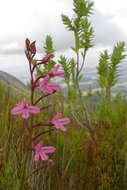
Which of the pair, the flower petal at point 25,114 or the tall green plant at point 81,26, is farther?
the tall green plant at point 81,26

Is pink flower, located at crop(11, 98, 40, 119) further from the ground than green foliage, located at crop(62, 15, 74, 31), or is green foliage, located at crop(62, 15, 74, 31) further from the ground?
green foliage, located at crop(62, 15, 74, 31)

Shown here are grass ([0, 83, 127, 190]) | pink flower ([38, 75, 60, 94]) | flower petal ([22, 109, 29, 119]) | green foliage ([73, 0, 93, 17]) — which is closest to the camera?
flower petal ([22, 109, 29, 119])

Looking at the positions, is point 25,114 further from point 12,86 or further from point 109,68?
point 12,86

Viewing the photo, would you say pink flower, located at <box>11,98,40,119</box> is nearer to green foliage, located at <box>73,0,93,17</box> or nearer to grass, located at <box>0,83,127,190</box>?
grass, located at <box>0,83,127,190</box>

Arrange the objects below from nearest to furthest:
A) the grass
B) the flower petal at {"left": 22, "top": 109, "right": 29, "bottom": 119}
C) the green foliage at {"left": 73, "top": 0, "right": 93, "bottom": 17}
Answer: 1. the flower petal at {"left": 22, "top": 109, "right": 29, "bottom": 119}
2. the grass
3. the green foliage at {"left": 73, "top": 0, "right": 93, "bottom": 17}

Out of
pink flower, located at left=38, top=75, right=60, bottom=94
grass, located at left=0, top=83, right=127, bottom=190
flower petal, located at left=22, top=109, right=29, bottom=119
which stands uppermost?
pink flower, located at left=38, top=75, right=60, bottom=94

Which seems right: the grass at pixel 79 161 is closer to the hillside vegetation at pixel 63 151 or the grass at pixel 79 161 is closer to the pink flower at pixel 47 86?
the hillside vegetation at pixel 63 151

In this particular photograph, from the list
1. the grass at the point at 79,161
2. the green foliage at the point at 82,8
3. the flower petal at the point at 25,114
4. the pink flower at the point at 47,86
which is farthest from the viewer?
the green foliage at the point at 82,8

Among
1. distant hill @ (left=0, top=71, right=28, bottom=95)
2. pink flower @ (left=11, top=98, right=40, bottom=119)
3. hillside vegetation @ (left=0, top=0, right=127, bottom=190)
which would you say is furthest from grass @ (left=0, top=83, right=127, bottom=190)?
distant hill @ (left=0, top=71, right=28, bottom=95)

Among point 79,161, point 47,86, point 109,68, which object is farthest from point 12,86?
point 47,86

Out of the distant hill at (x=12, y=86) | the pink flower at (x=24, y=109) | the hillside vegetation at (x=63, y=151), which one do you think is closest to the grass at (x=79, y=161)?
the hillside vegetation at (x=63, y=151)

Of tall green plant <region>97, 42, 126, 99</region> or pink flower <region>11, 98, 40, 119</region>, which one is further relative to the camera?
tall green plant <region>97, 42, 126, 99</region>

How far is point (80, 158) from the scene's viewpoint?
2.18 m

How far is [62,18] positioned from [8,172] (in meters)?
→ 2.19
